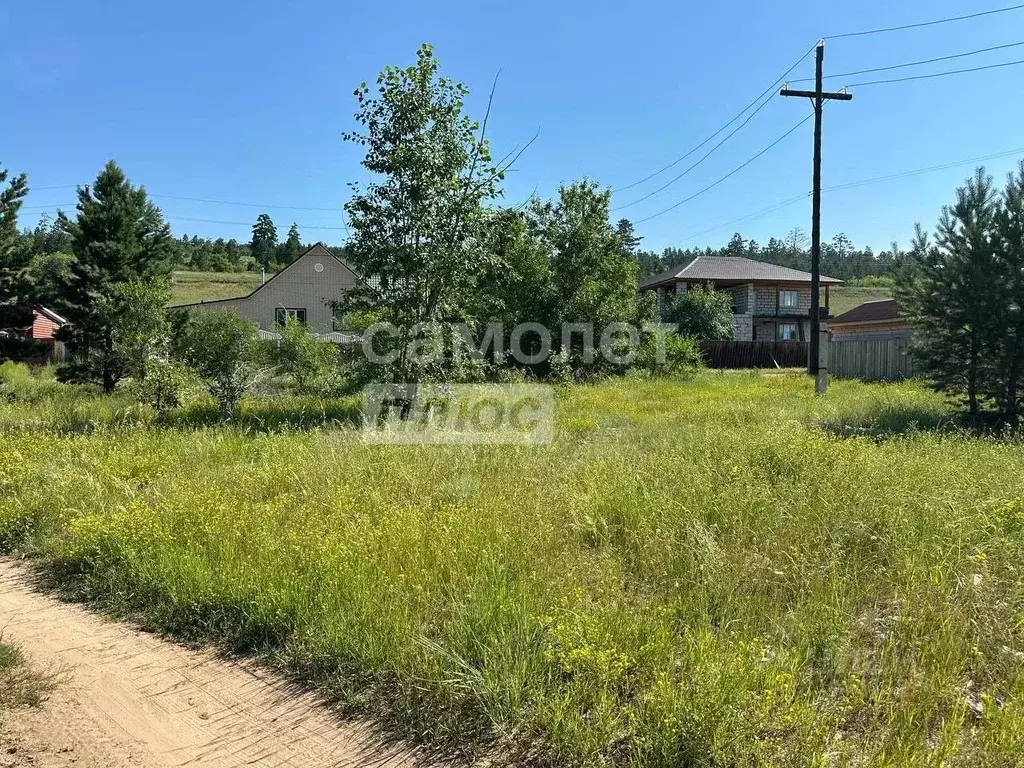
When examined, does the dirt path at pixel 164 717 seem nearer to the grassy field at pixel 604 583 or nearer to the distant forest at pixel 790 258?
the grassy field at pixel 604 583

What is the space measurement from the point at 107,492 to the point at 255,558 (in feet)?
9.70

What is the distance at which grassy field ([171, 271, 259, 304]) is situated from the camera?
191ft

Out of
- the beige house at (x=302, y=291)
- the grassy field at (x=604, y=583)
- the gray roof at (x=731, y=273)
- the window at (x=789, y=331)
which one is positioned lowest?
the grassy field at (x=604, y=583)

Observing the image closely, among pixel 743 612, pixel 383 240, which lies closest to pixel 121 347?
pixel 383 240

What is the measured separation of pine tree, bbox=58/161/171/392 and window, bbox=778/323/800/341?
39.5 meters

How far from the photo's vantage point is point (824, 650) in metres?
3.10

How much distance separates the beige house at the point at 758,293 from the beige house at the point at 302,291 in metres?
22.6

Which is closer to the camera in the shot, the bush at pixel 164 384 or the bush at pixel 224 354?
the bush at pixel 224 354

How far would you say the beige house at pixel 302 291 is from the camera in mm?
38625

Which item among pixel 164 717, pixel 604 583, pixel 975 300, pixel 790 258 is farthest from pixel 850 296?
pixel 164 717

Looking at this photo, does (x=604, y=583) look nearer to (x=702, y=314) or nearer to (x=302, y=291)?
(x=702, y=314)

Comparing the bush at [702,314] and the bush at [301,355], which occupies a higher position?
the bush at [702,314]

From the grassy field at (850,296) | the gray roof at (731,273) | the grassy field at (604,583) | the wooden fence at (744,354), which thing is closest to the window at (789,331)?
the gray roof at (731,273)

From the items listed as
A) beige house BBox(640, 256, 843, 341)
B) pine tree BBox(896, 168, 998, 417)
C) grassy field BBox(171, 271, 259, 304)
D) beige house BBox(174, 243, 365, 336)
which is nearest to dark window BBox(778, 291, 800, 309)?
beige house BBox(640, 256, 843, 341)
